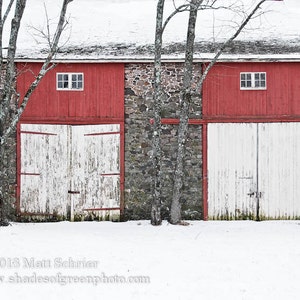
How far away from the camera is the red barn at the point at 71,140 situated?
14.8 m

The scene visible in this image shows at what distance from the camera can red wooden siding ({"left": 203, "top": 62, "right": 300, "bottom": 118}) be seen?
1466 cm

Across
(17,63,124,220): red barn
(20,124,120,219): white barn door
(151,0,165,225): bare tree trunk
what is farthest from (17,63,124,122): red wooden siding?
(151,0,165,225): bare tree trunk

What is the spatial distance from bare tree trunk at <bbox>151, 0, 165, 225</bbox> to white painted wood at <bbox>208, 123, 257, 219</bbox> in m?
1.83

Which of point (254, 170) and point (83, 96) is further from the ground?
point (83, 96)

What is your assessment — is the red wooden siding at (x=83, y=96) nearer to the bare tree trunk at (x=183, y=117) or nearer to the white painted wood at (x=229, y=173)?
the bare tree trunk at (x=183, y=117)

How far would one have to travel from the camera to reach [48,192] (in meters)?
14.8

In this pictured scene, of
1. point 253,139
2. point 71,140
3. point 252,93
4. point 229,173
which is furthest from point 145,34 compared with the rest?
point 229,173

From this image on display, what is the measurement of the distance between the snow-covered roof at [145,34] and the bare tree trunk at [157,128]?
987 mm

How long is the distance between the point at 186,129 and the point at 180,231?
2954 mm

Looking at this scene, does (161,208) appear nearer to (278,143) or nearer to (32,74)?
(278,143)

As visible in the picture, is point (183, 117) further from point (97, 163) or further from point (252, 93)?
Result: point (97, 163)

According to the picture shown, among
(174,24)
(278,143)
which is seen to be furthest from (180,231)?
(174,24)

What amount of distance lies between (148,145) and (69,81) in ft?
10.2

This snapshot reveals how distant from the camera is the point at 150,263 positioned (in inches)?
374
